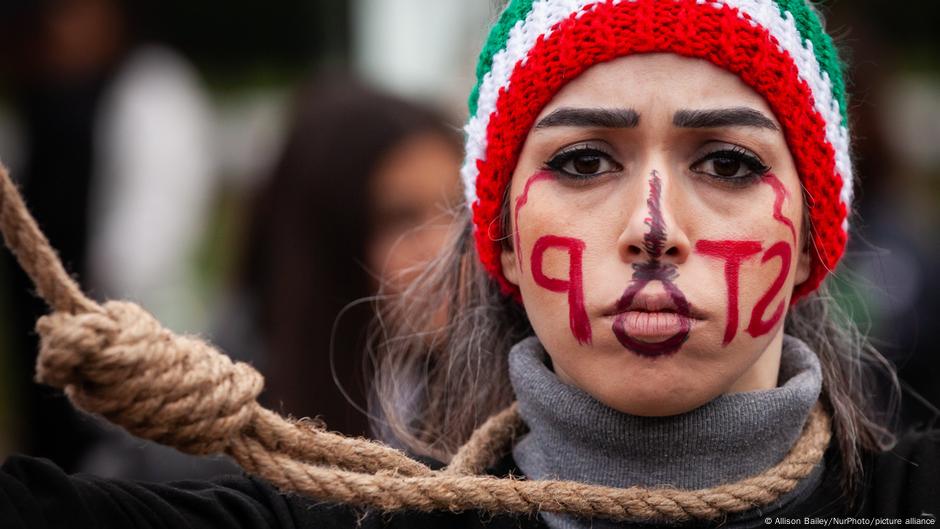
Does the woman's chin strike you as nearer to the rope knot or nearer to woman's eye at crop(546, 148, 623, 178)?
woman's eye at crop(546, 148, 623, 178)

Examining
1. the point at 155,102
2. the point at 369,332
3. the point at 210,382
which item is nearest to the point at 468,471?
the point at 210,382

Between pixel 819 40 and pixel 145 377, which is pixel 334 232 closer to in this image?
pixel 819 40

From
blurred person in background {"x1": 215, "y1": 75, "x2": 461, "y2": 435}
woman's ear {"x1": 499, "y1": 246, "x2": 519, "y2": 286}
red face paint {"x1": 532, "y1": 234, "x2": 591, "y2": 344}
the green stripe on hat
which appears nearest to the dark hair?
blurred person in background {"x1": 215, "y1": 75, "x2": 461, "y2": 435}

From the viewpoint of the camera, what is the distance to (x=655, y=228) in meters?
2.32

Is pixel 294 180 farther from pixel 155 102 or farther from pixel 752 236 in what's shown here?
pixel 752 236

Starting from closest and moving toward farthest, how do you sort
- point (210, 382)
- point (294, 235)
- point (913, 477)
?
1. point (210, 382)
2. point (913, 477)
3. point (294, 235)

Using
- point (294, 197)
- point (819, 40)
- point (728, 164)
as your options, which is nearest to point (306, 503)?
point (728, 164)

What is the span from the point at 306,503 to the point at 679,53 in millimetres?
1002

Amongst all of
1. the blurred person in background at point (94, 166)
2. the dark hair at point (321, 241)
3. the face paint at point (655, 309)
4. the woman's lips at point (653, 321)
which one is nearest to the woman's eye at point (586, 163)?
the face paint at point (655, 309)

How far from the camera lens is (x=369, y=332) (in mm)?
3842

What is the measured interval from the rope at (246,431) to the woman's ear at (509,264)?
0.29 metres

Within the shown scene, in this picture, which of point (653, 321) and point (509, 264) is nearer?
point (653, 321)

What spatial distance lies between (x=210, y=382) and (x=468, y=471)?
634 mm

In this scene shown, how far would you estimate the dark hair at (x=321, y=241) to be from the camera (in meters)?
3.95
